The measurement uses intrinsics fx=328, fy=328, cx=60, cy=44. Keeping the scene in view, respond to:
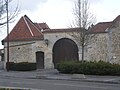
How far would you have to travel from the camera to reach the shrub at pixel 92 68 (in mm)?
29031

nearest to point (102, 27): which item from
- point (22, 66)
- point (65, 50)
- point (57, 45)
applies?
point (65, 50)

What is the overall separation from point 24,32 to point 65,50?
23.8 feet

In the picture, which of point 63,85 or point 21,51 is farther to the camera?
point 21,51

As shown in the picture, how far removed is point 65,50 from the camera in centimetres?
4338

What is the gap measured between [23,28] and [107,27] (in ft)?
44.4

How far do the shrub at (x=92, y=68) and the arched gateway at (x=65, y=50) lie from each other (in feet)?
32.4

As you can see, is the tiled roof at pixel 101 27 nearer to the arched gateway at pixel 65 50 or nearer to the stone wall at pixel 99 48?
the stone wall at pixel 99 48

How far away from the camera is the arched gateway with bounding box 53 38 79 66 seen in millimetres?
Answer: 42781

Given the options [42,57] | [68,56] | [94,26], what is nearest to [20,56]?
[42,57]

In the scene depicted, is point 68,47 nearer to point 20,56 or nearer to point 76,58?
point 76,58

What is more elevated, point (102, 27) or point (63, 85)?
point (102, 27)

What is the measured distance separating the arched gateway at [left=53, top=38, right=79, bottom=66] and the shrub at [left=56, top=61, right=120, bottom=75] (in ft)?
32.4

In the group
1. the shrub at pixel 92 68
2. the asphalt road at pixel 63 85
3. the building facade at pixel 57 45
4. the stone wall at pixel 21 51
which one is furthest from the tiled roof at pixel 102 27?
the asphalt road at pixel 63 85

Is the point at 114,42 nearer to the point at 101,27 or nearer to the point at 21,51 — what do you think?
the point at 101,27
